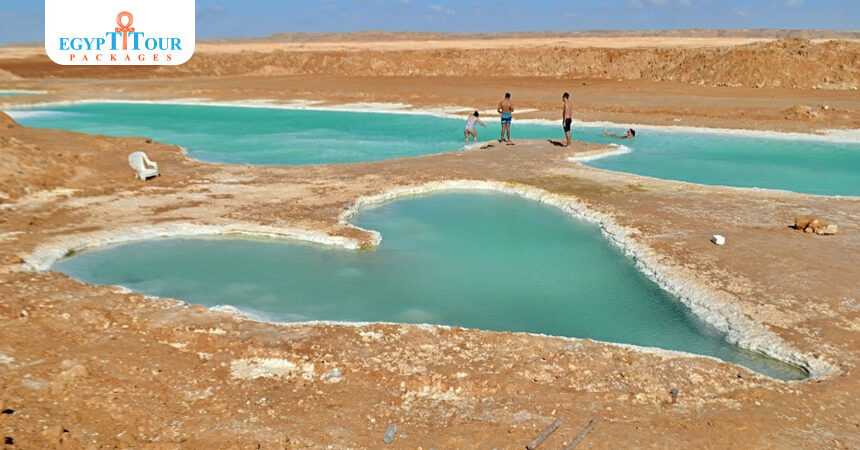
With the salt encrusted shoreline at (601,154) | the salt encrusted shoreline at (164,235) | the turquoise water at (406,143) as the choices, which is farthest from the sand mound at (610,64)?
the salt encrusted shoreline at (164,235)

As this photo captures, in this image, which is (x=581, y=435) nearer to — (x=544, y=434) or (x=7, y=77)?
(x=544, y=434)

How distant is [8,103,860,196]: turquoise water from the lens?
787 inches

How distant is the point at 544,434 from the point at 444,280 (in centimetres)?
511

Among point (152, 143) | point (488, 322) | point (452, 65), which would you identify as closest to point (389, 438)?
point (488, 322)

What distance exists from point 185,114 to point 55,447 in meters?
34.4

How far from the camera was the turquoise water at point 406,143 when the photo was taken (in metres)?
20.0

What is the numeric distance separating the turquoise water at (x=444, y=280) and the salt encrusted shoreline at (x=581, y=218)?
0.17 metres

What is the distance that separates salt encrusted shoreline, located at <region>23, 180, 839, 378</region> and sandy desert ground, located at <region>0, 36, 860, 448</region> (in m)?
0.04

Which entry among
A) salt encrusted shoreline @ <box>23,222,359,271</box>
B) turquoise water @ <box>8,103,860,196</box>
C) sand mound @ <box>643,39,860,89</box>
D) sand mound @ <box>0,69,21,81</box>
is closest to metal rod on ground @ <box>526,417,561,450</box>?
salt encrusted shoreline @ <box>23,222,359,271</box>

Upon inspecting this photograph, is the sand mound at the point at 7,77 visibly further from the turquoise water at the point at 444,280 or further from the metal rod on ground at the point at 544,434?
the metal rod on ground at the point at 544,434

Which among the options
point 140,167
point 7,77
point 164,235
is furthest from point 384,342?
point 7,77

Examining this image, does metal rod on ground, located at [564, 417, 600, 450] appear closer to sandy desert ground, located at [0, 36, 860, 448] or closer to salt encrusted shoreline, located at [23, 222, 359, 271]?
sandy desert ground, located at [0, 36, 860, 448]

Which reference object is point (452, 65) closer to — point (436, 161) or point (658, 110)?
point (658, 110)

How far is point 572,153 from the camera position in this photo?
21.7 metres
